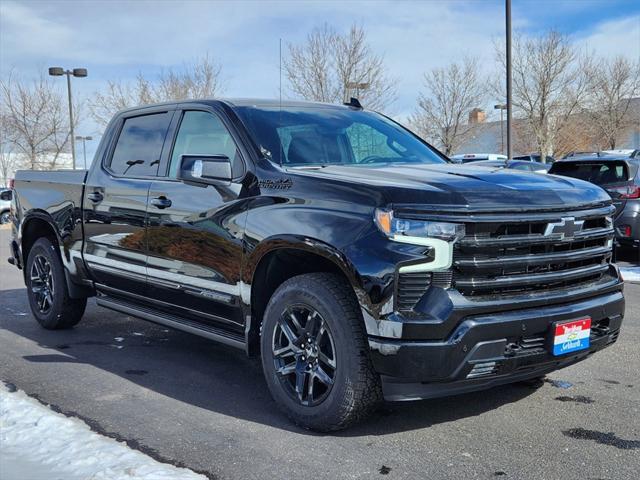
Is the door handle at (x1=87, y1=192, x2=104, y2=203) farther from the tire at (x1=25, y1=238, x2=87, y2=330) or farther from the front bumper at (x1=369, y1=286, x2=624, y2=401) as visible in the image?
the front bumper at (x1=369, y1=286, x2=624, y2=401)

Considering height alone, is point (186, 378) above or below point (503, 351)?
below

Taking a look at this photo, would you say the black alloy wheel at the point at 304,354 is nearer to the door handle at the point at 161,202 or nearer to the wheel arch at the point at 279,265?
the wheel arch at the point at 279,265

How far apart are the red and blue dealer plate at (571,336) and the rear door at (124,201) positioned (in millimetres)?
2824

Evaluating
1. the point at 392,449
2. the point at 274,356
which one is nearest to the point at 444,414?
A: the point at 392,449

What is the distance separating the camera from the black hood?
3.40 metres

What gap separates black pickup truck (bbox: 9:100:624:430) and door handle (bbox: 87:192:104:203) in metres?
0.23

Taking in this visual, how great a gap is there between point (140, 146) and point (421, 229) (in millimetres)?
2820

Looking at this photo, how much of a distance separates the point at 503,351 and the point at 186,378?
2.38 meters

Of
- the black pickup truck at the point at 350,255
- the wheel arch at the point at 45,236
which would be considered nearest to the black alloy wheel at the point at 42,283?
the wheel arch at the point at 45,236

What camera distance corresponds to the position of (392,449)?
355cm

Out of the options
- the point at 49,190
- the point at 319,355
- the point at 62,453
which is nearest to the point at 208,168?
the point at 319,355

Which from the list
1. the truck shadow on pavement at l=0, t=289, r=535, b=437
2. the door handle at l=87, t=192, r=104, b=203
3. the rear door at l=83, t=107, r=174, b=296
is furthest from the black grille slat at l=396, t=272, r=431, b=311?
the door handle at l=87, t=192, r=104, b=203

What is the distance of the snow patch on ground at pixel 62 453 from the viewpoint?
3.17 metres

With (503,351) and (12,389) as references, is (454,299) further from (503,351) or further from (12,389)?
(12,389)
